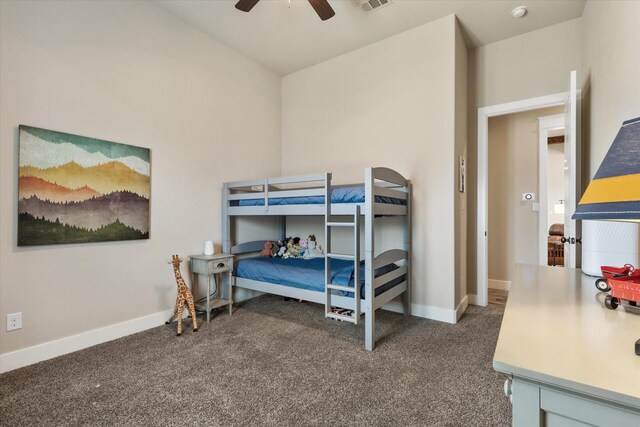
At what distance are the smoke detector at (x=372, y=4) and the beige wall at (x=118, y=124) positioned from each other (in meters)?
1.55

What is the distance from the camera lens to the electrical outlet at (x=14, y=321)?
1943mm

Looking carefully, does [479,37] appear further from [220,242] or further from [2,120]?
[2,120]

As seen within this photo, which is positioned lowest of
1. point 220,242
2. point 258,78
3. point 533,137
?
point 220,242

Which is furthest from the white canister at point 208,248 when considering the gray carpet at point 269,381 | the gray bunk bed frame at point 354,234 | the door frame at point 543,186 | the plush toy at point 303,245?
the door frame at point 543,186

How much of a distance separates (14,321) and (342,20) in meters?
3.52

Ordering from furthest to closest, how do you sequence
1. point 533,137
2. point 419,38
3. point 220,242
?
point 533,137 < point 220,242 < point 419,38

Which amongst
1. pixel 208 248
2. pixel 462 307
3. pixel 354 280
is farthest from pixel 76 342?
pixel 462 307

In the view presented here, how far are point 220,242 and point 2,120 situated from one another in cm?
188

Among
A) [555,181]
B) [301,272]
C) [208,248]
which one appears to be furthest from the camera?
[555,181]

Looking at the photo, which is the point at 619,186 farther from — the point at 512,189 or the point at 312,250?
the point at 512,189

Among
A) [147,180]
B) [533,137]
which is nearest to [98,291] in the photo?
[147,180]

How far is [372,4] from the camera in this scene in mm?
2664

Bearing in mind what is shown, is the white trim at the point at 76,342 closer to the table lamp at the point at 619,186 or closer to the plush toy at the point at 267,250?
the plush toy at the point at 267,250

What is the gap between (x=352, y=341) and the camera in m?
2.36
